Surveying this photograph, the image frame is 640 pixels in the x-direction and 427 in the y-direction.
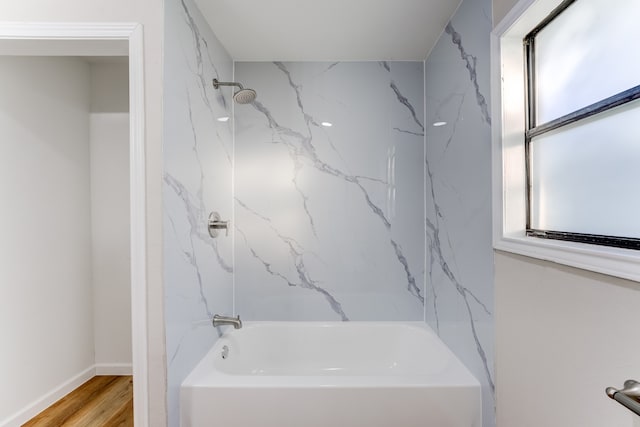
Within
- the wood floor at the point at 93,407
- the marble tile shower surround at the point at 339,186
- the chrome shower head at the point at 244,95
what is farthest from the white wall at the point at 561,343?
the wood floor at the point at 93,407

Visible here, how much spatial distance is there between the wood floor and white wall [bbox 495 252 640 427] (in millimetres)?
2227

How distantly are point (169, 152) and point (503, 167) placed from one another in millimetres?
1360

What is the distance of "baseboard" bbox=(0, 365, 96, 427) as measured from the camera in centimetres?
204

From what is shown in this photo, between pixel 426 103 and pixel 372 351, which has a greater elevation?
pixel 426 103

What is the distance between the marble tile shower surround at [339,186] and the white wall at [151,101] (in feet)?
3.24

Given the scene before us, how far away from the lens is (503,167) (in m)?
1.25

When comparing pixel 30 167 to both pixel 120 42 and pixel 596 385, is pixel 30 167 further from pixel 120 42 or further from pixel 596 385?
pixel 596 385

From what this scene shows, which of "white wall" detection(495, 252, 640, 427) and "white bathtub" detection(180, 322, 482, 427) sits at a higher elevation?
"white wall" detection(495, 252, 640, 427)

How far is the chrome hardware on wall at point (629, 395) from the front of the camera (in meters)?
0.64

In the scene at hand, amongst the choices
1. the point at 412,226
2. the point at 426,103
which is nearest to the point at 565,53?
the point at 426,103

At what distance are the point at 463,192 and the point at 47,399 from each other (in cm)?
300

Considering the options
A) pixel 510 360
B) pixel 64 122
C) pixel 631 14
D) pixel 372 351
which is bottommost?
pixel 372 351

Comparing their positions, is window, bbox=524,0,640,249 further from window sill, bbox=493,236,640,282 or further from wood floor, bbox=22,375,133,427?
wood floor, bbox=22,375,133,427

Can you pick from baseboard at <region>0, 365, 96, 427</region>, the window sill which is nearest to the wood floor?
baseboard at <region>0, 365, 96, 427</region>
